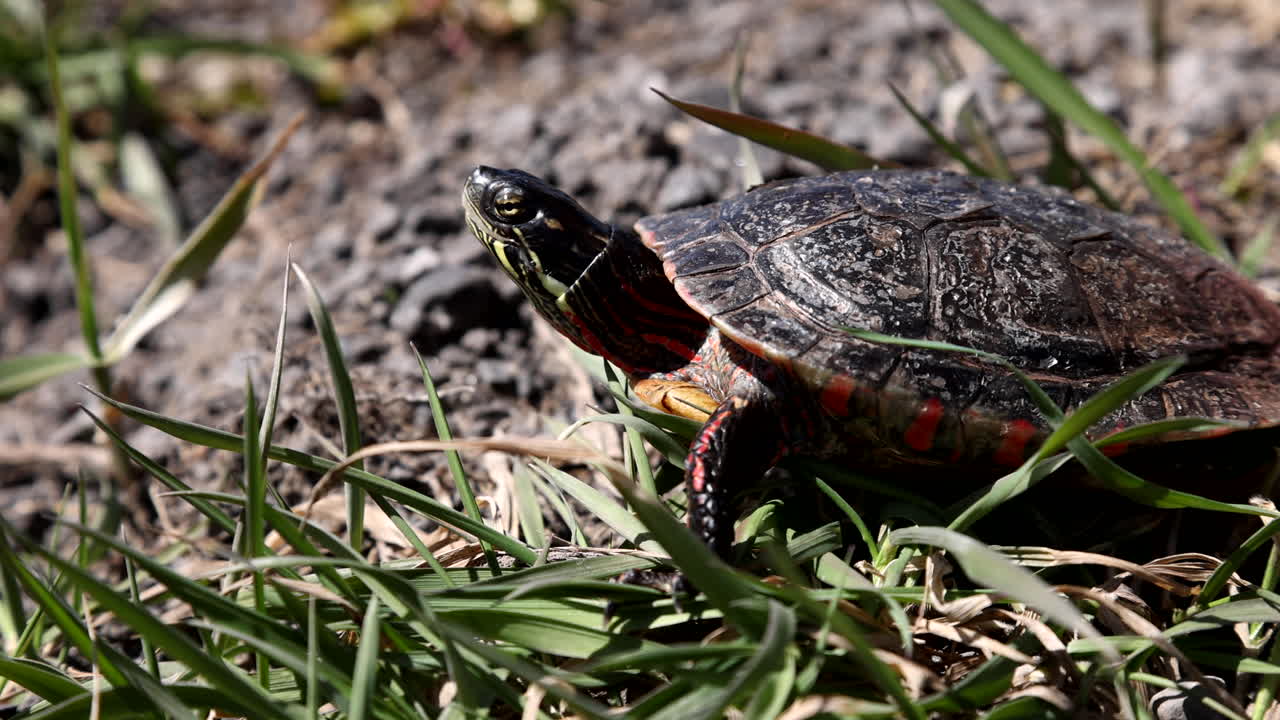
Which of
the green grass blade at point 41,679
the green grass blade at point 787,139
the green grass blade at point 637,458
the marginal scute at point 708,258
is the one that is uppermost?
the green grass blade at point 787,139

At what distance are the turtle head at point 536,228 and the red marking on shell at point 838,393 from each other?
763mm

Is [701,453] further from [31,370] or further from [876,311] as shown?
[31,370]

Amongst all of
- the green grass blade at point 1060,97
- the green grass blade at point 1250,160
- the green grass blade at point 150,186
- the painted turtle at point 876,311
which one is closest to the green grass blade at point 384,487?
the painted turtle at point 876,311

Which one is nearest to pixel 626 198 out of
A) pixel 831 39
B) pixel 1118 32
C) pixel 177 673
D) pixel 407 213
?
pixel 407 213

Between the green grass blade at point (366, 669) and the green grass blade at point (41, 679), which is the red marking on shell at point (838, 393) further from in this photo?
the green grass blade at point (41, 679)

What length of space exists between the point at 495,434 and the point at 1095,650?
1.81 meters

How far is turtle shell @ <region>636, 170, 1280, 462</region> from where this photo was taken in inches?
85.7

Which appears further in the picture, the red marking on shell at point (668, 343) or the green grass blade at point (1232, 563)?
the red marking on shell at point (668, 343)

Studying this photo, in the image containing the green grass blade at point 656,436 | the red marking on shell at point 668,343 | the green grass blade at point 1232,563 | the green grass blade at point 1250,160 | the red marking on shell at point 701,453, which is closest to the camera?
the green grass blade at point 1232,563

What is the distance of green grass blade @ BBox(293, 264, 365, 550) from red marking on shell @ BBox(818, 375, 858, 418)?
1135 mm

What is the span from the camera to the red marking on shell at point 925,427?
2.15m

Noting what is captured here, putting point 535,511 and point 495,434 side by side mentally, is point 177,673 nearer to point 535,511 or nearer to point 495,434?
point 535,511

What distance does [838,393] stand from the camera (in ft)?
7.15

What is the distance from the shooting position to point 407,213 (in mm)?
3820
